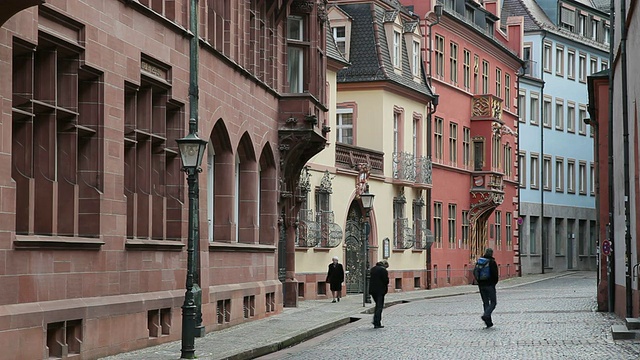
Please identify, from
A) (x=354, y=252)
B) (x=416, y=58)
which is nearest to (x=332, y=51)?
(x=354, y=252)

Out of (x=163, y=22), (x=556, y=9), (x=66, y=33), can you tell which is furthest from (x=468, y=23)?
(x=66, y=33)

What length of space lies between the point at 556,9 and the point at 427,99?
2870 cm

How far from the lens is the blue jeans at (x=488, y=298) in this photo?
29172 mm

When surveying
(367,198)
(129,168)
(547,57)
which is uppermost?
(547,57)

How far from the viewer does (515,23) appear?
2923 inches

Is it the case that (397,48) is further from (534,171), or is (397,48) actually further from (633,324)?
(633,324)

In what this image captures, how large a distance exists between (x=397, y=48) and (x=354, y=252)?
936 cm

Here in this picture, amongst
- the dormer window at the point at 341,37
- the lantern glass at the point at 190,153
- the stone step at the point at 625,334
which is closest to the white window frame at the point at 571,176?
the dormer window at the point at 341,37

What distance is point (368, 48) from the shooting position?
5156cm

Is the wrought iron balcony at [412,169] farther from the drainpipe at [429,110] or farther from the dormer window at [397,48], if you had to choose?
the dormer window at [397,48]

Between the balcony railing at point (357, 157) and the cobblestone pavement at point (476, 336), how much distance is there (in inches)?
277

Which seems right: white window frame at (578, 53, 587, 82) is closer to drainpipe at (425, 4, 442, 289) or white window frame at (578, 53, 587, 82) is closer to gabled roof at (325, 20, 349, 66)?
drainpipe at (425, 4, 442, 289)

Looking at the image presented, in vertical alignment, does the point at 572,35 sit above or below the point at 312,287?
above

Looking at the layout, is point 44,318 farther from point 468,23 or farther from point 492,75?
point 492,75
